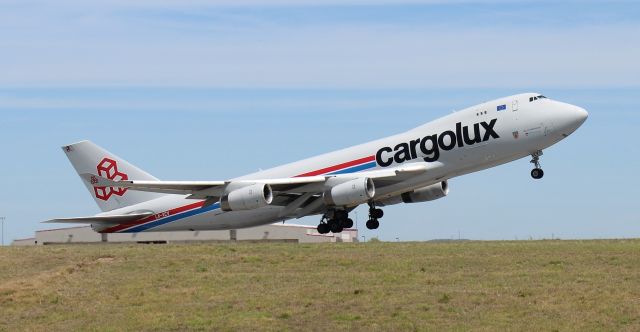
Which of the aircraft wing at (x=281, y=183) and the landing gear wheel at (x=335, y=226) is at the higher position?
the aircraft wing at (x=281, y=183)

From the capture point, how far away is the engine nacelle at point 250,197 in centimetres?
4747

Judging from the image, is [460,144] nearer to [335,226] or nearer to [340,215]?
[340,215]

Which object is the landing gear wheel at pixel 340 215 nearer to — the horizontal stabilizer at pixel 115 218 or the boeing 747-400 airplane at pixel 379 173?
the boeing 747-400 airplane at pixel 379 173

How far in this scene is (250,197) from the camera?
156 feet

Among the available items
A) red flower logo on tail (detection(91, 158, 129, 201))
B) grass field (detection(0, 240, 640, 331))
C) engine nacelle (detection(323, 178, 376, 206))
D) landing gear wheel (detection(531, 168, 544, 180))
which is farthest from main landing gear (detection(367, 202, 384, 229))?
red flower logo on tail (detection(91, 158, 129, 201))

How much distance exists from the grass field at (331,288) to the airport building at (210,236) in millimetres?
23229

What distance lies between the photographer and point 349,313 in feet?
96.4

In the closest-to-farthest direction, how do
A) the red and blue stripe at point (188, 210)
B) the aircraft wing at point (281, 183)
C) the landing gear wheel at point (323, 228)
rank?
the aircraft wing at point (281, 183) < the red and blue stripe at point (188, 210) < the landing gear wheel at point (323, 228)

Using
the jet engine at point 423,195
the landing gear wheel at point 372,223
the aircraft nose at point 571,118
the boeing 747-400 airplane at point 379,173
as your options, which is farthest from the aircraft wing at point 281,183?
the aircraft nose at point 571,118

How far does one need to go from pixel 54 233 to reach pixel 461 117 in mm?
42809

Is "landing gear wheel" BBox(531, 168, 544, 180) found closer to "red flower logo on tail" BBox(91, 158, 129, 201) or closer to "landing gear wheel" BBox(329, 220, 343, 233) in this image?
"landing gear wheel" BBox(329, 220, 343, 233)

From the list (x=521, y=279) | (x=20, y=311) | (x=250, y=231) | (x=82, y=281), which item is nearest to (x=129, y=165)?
(x=250, y=231)

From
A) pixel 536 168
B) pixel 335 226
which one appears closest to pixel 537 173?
pixel 536 168

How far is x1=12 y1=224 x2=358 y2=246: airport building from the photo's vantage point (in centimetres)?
6788
